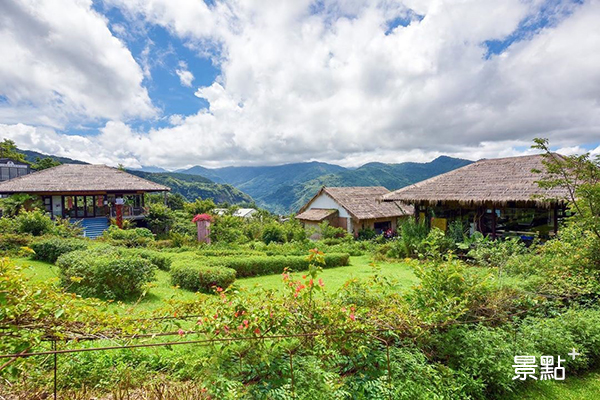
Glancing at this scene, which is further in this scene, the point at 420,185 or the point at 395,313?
the point at 420,185

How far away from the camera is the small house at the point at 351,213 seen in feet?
74.9

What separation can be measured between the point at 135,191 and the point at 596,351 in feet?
85.5

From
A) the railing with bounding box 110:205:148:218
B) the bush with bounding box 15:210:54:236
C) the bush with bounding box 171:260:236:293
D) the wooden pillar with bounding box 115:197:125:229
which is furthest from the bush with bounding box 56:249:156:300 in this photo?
the railing with bounding box 110:205:148:218

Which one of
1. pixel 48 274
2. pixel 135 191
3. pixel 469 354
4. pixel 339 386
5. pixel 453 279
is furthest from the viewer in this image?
pixel 135 191

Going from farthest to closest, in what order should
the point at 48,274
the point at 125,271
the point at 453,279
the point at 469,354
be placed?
the point at 48,274, the point at 125,271, the point at 453,279, the point at 469,354

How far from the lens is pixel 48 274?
8.80 metres

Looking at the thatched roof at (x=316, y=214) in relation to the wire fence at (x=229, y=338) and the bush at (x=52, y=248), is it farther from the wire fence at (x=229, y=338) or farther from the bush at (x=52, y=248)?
the wire fence at (x=229, y=338)

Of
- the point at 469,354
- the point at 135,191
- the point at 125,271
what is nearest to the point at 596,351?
the point at 469,354

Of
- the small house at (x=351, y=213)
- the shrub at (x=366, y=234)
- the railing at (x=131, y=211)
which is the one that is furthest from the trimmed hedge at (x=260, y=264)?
the railing at (x=131, y=211)

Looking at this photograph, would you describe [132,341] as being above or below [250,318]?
below

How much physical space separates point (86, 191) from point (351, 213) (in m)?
19.1

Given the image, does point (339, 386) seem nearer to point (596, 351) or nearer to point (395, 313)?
point (395, 313)

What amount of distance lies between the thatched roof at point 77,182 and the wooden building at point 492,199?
19406 mm

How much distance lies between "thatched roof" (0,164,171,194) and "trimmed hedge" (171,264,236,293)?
55.5 ft
